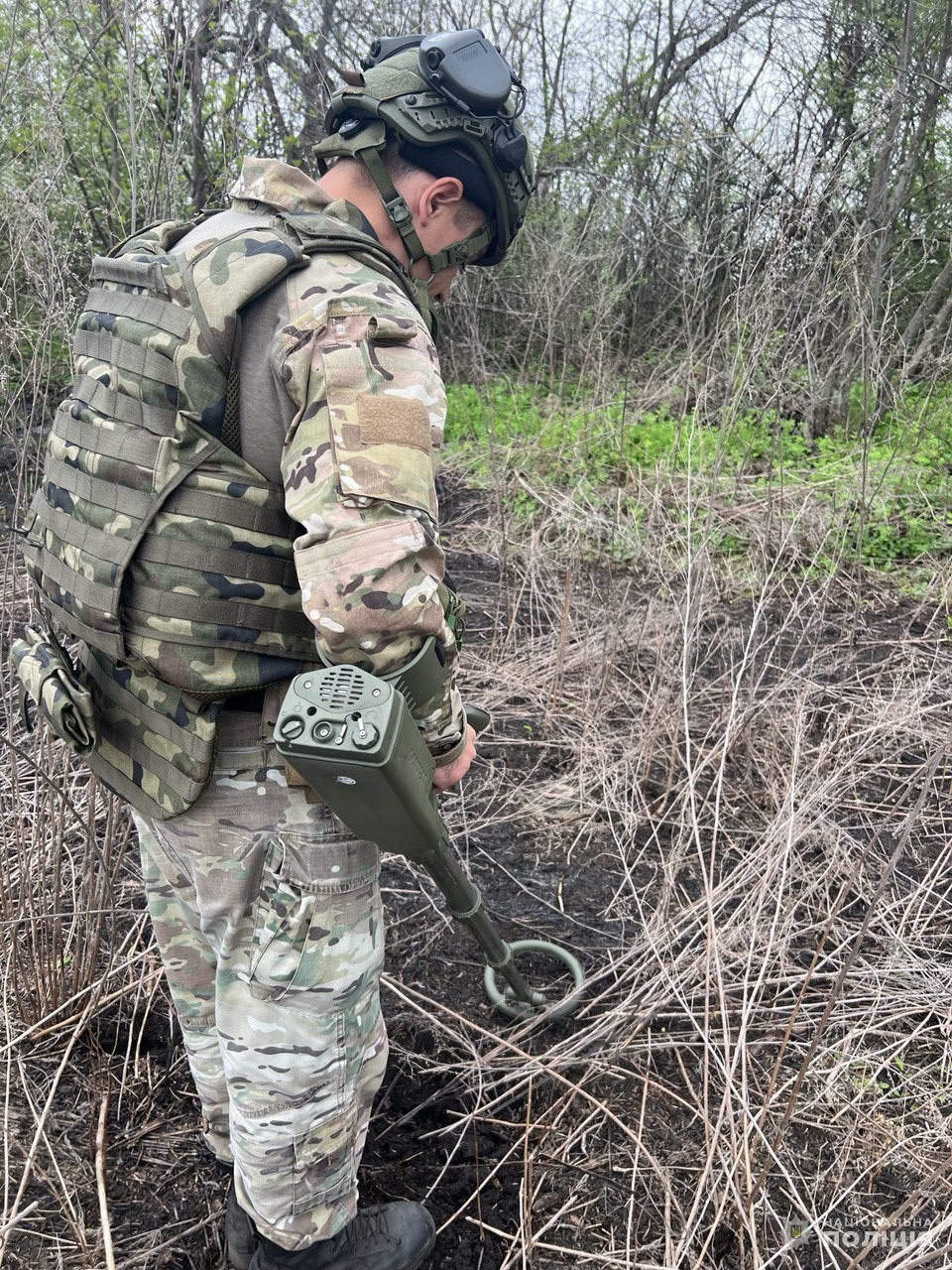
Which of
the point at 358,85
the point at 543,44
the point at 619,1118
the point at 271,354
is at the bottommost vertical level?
the point at 619,1118

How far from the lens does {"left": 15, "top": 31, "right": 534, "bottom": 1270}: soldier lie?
46.0 inches

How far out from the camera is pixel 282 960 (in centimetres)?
134

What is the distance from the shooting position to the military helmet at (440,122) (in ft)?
4.72

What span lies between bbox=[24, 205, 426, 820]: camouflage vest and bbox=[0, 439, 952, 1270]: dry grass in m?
0.76

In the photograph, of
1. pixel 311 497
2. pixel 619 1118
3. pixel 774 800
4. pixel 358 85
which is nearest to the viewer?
pixel 311 497

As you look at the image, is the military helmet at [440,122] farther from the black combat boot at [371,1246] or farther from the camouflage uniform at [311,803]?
the black combat boot at [371,1246]

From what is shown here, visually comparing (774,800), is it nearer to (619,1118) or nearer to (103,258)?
(619,1118)

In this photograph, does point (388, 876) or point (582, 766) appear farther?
point (582, 766)

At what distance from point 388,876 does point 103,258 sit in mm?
1926

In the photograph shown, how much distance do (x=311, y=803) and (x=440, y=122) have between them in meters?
1.15

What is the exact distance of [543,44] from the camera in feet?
26.9

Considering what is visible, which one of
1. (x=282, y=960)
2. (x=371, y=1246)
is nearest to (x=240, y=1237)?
(x=371, y=1246)

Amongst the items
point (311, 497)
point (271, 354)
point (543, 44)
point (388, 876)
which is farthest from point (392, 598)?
point (543, 44)

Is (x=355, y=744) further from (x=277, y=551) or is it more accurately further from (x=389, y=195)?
(x=389, y=195)
